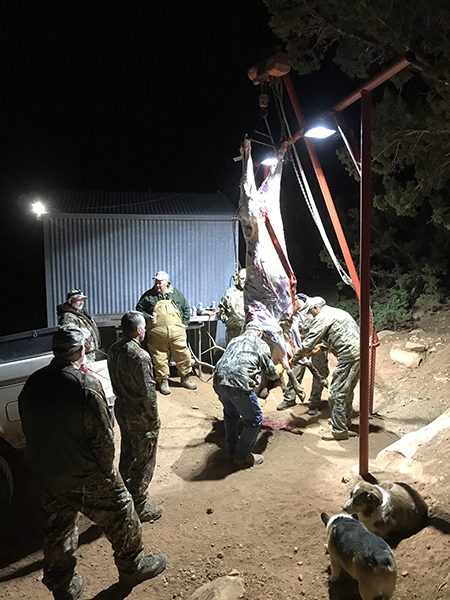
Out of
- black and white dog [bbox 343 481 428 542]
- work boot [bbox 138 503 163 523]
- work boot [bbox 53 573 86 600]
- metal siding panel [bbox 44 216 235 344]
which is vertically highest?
metal siding panel [bbox 44 216 235 344]

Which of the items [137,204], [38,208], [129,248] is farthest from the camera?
[137,204]

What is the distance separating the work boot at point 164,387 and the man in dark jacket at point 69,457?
5.05 meters

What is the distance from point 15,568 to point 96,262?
678cm

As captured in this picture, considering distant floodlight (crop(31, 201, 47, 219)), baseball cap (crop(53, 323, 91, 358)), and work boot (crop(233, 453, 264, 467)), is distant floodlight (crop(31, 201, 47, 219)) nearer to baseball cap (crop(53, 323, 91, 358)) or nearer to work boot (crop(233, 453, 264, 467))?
work boot (crop(233, 453, 264, 467))

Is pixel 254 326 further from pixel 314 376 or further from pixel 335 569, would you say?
pixel 335 569

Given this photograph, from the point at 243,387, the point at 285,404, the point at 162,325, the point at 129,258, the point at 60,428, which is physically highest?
the point at 129,258

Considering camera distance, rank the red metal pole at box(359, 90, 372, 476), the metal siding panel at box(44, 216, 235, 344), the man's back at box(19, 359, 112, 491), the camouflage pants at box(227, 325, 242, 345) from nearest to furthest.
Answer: the man's back at box(19, 359, 112, 491) < the red metal pole at box(359, 90, 372, 476) < the camouflage pants at box(227, 325, 242, 345) < the metal siding panel at box(44, 216, 235, 344)

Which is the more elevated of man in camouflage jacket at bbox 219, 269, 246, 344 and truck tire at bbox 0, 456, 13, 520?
man in camouflage jacket at bbox 219, 269, 246, 344

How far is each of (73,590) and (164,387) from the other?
16.7 ft

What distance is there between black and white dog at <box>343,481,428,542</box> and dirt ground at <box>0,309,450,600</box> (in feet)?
0.35

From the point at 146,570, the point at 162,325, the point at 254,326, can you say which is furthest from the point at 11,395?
the point at 162,325

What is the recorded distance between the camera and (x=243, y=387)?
556cm

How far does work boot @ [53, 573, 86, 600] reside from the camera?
3639 mm

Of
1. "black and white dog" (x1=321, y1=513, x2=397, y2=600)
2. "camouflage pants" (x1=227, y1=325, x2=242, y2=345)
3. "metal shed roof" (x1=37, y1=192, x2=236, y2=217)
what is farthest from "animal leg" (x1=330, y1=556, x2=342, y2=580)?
"metal shed roof" (x1=37, y1=192, x2=236, y2=217)
